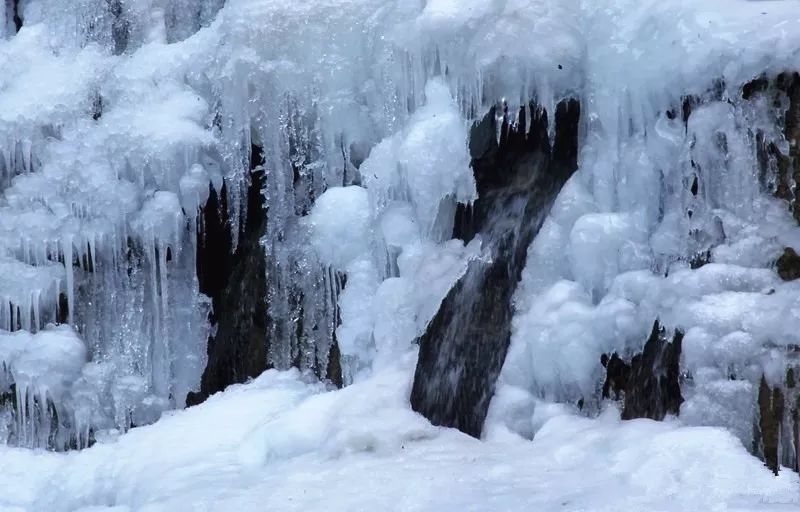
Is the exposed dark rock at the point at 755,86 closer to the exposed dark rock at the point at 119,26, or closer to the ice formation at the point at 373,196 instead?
the ice formation at the point at 373,196

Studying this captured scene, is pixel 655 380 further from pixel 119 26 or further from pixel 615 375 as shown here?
pixel 119 26

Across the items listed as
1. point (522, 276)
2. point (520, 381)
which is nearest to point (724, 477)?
point (520, 381)

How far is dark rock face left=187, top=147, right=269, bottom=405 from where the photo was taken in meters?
6.38

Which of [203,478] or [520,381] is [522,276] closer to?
[520,381]

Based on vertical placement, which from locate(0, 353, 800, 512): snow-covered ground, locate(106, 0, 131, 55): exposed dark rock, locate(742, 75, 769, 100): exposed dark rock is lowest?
locate(0, 353, 800, 512): snow-covered ground

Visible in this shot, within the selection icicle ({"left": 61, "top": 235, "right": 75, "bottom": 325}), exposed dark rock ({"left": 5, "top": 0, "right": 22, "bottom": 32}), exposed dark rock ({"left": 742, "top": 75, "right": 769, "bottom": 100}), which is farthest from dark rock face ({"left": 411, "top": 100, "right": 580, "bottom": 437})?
exposed dark rock ({"left": 5, "top": 0, "right": 22, "bottom": 32})

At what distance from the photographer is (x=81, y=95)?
7133 millimetres

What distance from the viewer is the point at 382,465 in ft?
13.5

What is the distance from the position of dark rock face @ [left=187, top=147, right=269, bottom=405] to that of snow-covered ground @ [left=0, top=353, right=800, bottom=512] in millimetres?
579

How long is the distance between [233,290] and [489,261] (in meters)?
2.27

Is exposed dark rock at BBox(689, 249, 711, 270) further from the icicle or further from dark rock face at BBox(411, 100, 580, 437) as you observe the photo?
the icicle

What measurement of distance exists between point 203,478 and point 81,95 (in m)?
3.59

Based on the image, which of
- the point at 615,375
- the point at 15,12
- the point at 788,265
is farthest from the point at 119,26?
the point at 788,265

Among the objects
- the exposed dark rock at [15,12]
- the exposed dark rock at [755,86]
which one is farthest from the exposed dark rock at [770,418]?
the exposed dark rock at [15,12]
